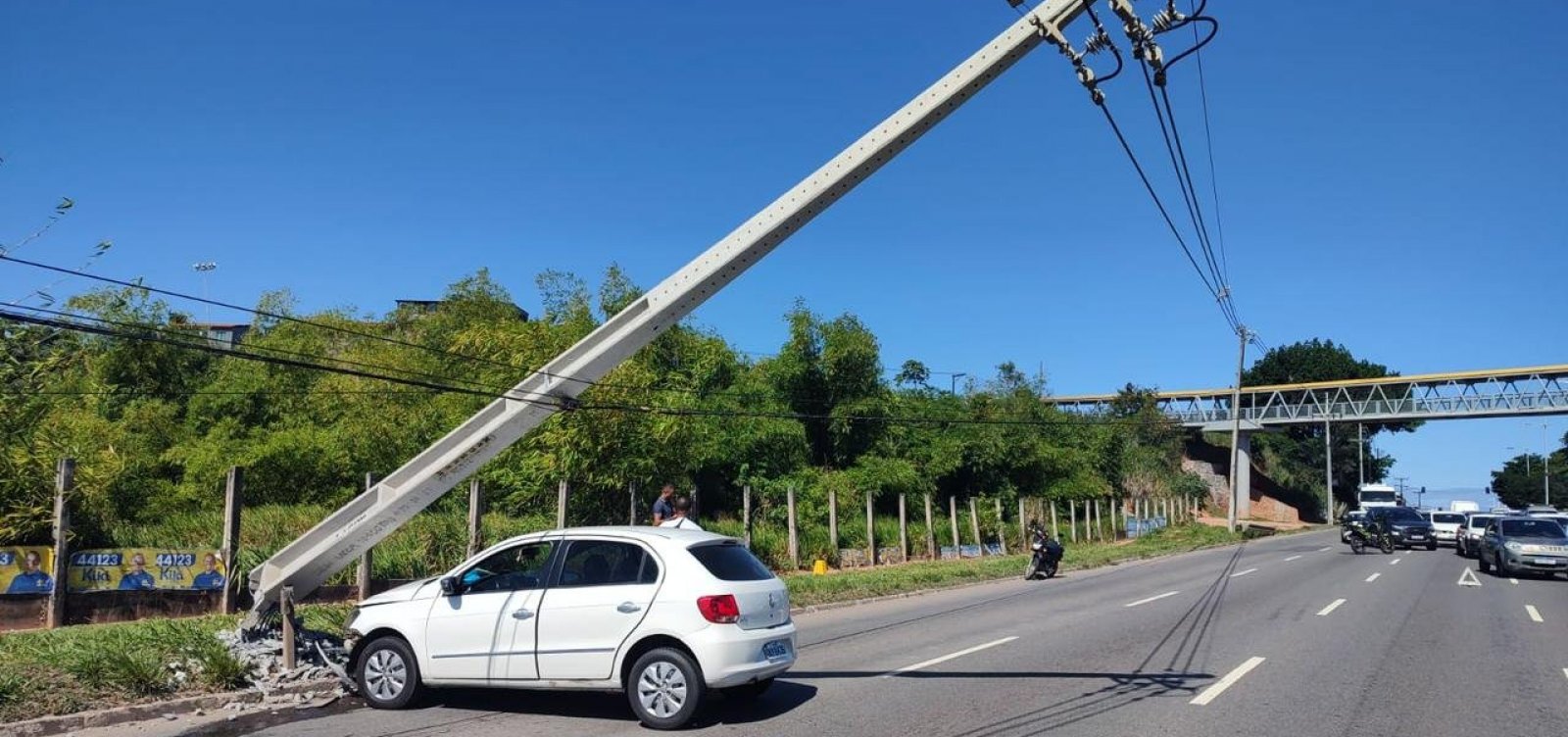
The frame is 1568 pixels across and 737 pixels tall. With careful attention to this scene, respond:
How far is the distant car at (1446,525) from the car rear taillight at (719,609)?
4576cm

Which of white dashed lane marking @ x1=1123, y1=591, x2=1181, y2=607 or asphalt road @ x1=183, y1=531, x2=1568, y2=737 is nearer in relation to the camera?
asphalt road @ x1=183, y1=531, x2=1568, y2=737

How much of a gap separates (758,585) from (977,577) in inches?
681

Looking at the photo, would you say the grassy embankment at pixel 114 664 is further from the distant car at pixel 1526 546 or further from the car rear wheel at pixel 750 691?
the distant car at pixel 1526 546

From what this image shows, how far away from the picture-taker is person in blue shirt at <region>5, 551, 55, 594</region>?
1330 centimetres

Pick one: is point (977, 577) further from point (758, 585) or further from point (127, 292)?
point (127, 292)

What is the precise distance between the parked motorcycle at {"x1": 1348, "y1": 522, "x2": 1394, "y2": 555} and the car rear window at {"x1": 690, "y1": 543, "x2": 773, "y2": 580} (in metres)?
33.6

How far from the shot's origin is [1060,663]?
36.2 feet

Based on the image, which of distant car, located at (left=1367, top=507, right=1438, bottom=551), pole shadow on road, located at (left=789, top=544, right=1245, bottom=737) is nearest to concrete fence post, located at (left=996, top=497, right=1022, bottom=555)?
distant car, located at (left=1367, top=507, right=1438, bottom=551)

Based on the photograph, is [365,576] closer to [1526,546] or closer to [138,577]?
[138,577]

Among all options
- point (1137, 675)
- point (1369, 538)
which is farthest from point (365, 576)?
point (1369, 538)

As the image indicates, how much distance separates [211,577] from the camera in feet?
48.0

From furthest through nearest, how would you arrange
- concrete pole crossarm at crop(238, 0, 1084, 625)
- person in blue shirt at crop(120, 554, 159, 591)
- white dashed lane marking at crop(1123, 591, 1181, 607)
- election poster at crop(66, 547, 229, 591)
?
white dashed lane marking at crop(1123, 591, 1181, 607), person in blue shirt at crop(120, 554, 159, 591), election poster at crop(66, 547, 229, 591), concrete pole crossarm at crop(238, 0, 1084, 625)

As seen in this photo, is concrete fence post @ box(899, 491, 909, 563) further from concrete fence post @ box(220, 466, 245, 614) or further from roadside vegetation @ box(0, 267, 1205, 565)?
concrete fence post @ box(220, 466, 245, 614)

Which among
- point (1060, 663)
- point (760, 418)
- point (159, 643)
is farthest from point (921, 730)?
point (760, 418)
